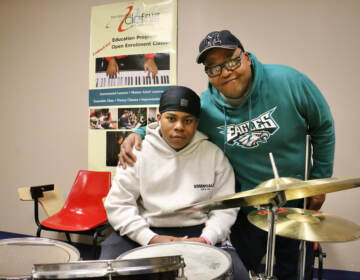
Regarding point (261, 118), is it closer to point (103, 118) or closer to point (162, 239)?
point (162, 239)

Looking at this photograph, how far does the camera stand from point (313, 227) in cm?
100

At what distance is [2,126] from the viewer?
3303mm

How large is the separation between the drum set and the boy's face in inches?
23.9

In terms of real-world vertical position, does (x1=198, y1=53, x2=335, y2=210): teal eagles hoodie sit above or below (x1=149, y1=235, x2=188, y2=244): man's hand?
above

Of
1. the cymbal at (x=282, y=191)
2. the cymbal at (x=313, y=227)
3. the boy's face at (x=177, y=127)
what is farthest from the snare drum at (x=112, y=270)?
the boy's face at (x=177, y=127)

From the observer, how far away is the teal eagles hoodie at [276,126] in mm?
1497

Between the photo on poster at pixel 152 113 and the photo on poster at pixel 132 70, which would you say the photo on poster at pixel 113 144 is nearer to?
the photo on poster at pixel 152 113

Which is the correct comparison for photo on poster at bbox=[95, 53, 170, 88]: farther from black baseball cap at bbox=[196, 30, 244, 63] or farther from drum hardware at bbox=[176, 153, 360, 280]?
drum hardware at bbox=[176, 153, 360, 280]

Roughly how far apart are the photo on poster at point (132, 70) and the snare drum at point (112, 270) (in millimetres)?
2208

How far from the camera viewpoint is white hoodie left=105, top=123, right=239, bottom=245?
4.66ft

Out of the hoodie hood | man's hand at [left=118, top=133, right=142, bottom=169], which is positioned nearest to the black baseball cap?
the hoodie hood

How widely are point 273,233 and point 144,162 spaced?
90 cm

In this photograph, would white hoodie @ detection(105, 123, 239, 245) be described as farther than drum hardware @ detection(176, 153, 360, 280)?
Yes

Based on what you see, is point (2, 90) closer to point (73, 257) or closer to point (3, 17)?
point (3, 17)
